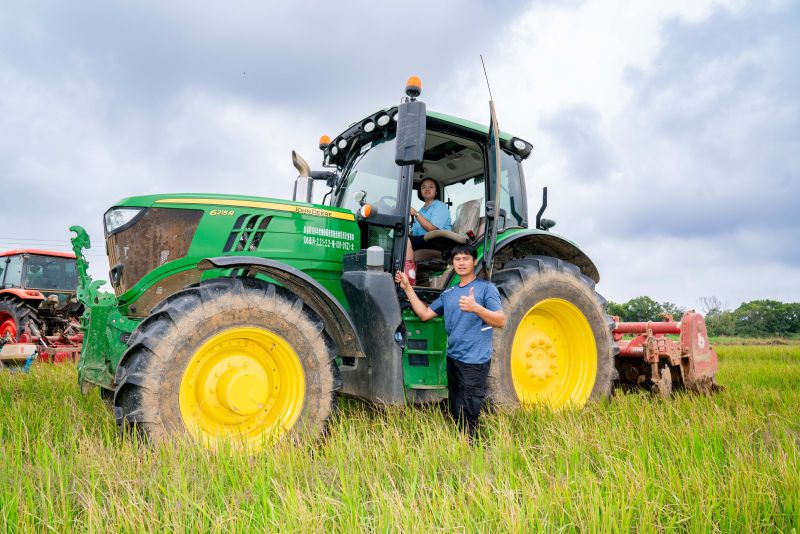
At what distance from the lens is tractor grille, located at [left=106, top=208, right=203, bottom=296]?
375cm

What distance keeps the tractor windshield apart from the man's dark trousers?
458 inches

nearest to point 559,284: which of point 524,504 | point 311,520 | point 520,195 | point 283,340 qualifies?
point 520,195

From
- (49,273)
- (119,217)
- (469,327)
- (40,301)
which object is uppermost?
(49,273)

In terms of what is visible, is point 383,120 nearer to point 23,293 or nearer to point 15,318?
point 15,318

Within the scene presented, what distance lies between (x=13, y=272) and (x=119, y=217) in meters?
10.5

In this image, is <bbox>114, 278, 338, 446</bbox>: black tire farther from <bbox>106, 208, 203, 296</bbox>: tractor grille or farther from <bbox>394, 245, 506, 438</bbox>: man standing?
<bbox>394, 245, 506, 438</bbox>: man standing

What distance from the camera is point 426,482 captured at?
2.62 m

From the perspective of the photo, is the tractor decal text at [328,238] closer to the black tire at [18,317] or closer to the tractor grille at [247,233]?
the tractor grille at [247,233]

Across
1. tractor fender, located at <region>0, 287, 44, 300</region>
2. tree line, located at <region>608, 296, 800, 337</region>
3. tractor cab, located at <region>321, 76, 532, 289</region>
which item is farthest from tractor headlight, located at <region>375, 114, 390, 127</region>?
tree line, located at <region>608, 296, 800, 337</region>

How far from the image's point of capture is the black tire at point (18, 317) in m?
10.3

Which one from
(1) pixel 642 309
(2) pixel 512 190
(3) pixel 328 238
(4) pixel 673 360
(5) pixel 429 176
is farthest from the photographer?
(1) pixel 642 309

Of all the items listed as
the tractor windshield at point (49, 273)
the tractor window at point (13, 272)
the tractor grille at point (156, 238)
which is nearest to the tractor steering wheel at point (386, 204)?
the tractor grille at point (156, 238)

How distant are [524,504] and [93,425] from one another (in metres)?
2.88

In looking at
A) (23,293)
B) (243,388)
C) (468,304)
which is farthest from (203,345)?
(23,293)
